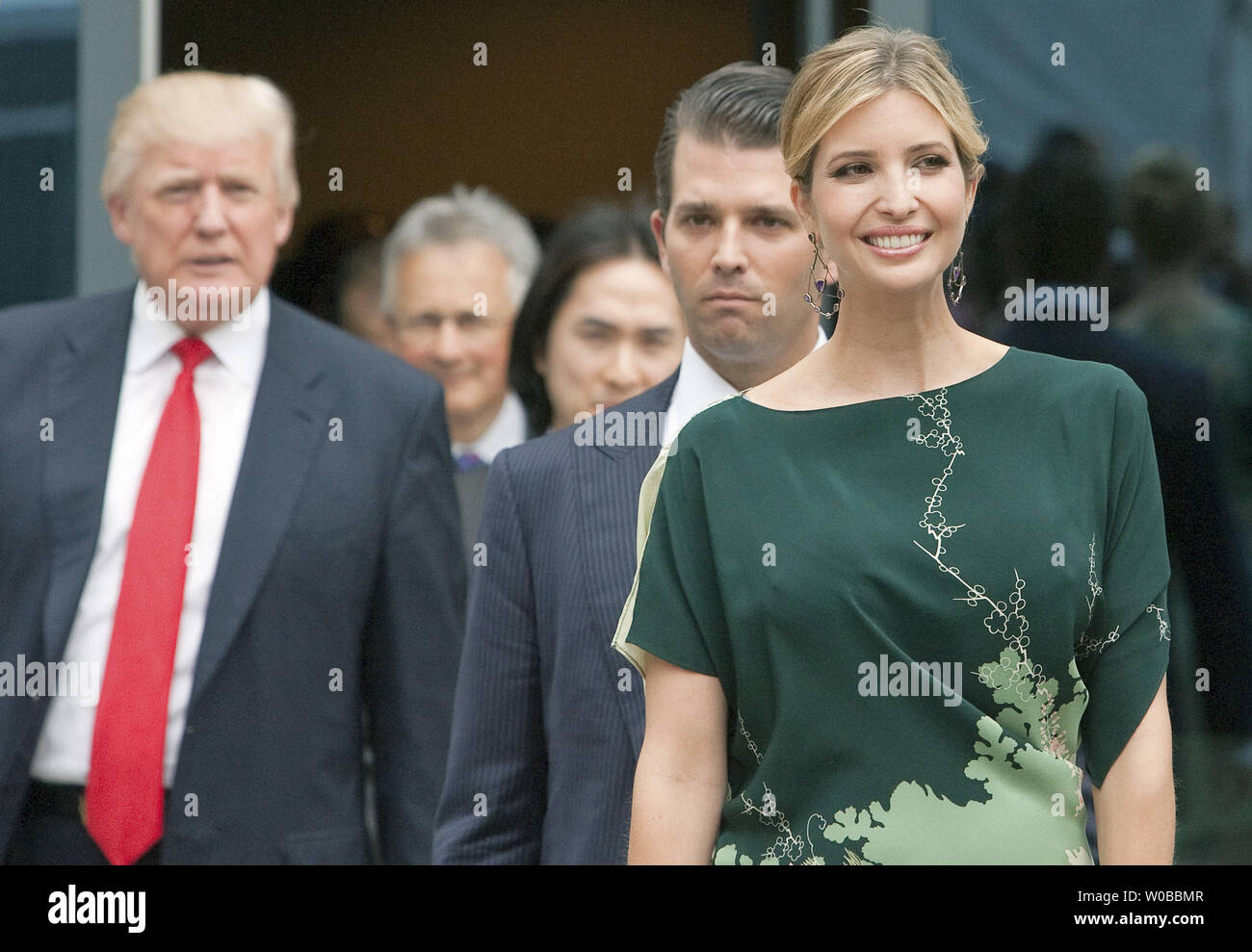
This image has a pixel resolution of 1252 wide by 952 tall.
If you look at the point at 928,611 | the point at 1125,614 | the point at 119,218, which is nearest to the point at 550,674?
the point at 928,611

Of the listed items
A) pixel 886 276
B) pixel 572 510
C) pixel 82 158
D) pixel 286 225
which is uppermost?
pixel 82 158

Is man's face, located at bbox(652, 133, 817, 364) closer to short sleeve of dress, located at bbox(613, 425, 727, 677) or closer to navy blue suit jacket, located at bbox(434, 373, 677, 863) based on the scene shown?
navy blue suit jacket, located at bbox(434, 373, 677, 863)

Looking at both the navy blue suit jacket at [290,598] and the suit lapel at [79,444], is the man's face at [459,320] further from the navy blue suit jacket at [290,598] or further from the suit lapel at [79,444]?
the suit lapel at [79,444]

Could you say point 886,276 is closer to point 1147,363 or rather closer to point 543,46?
point 1147,363

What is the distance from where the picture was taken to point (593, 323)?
3871 mm

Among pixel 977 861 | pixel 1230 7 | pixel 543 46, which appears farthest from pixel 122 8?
pixel 977 861

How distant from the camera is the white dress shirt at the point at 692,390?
2559mm

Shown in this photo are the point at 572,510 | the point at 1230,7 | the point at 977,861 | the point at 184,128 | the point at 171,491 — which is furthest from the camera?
the point at 1230,7

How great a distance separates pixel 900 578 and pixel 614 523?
0.71m

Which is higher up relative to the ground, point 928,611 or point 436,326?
point 436,326

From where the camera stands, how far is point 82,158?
4.26 meters

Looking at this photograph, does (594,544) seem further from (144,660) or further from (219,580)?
(144,660)

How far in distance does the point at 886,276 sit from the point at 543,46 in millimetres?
2713

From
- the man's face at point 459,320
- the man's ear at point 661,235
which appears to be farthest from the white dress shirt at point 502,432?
the man's ear at point 661,235
